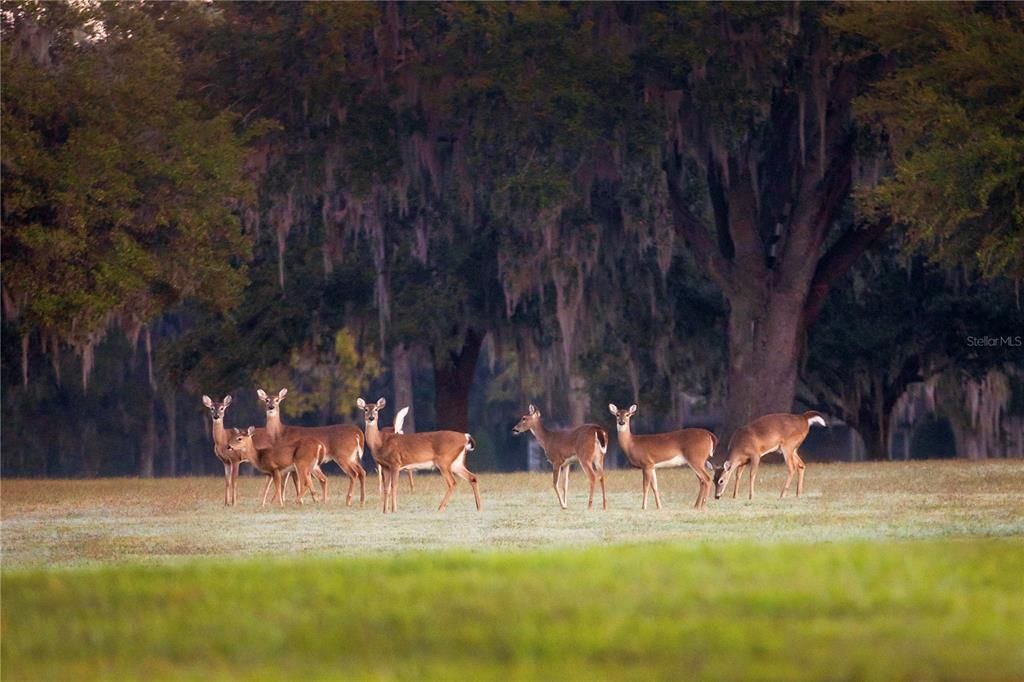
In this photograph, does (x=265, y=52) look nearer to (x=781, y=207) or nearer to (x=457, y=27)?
(x=457, y=27)

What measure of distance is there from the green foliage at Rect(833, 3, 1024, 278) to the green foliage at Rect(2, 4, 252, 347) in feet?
35.2

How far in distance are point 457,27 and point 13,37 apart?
8.12 metres

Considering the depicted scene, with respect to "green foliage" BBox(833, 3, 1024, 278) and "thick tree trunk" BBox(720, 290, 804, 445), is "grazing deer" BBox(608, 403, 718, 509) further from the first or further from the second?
"thick tree trunk" BBox(720, 290, 804, 445)

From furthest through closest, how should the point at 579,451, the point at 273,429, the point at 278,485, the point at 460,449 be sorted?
the point at 273,429
the point at 278,485
the point at 460,449
the point at 579,451

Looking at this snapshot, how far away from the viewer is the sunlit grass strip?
8586 millimetres

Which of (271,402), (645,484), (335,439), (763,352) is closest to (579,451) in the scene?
(645,484)

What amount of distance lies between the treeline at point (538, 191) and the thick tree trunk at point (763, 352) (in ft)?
0.22

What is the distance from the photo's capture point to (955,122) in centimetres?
2634

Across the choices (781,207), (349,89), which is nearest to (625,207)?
(781,207)

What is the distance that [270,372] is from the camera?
40531 mm

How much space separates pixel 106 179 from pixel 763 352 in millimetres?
13529

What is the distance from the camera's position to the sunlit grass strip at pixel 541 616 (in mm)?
8586

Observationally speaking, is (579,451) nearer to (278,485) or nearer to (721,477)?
(721,477)

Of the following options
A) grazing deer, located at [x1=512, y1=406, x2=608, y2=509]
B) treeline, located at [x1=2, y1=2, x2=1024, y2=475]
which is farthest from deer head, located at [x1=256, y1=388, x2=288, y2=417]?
grazing deer, located at [x1=512, y1=406, x2=608, y2=509]
